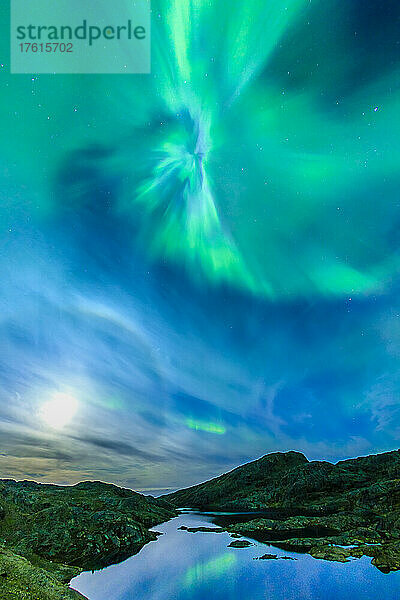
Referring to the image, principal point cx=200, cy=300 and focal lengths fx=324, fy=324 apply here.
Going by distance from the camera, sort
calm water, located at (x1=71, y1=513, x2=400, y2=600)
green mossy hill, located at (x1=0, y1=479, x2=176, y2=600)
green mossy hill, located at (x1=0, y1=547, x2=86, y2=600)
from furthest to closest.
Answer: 1. calm water, located at (x1=71, y1=513, x2=400, y2=600)
2. green mossy hill, located at (x1=0, y1=479, x2=176, y2=600)
3. green mossy hill, located at (x1=0, y1=547, x2=86, y2=600)

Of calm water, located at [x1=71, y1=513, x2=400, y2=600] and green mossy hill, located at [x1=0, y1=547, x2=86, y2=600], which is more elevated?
green mossy hill, located at [x1=0, y1=547, x2=86, y2=600]

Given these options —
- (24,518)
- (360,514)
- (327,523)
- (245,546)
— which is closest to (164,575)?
(245,546)

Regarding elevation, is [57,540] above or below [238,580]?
above

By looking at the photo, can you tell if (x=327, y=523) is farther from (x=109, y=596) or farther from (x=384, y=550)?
(x=109, y=596)

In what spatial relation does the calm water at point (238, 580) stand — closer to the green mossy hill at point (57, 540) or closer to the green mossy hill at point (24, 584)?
the green mossy hill at point (57, 540)

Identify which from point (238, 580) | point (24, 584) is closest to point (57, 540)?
point (238, 580)

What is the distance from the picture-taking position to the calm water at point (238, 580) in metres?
57.3

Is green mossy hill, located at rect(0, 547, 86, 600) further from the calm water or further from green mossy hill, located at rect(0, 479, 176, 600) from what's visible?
the calm water

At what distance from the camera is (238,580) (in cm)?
6656

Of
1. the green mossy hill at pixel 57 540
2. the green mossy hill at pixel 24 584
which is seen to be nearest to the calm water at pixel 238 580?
the green mossy hill at pixel 57 540

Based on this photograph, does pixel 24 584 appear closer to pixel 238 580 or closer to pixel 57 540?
pixel 238 580

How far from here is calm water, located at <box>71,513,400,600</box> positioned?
188 ft

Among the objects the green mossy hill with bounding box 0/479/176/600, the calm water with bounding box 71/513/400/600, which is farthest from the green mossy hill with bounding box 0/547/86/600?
the calm water with bounding box 71/513/400/600

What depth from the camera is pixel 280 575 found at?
217 ft
